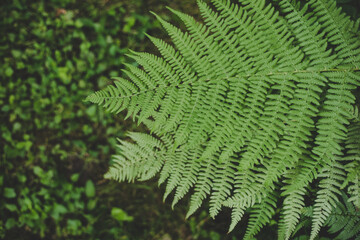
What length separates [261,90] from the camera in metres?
1.72

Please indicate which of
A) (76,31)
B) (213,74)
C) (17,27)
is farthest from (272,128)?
(17,27)

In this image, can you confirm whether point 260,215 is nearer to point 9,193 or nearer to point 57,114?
point 57,114

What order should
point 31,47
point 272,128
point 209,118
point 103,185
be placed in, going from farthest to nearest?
point 31,47 → point 103,185 → point 209,118 → point 272,128

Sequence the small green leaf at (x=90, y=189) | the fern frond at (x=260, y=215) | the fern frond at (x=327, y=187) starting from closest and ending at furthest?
the fern frond at (x=327, y=187) → the fern frond at (x=260, y=215) → the small green leaf at (x=90, y=189)

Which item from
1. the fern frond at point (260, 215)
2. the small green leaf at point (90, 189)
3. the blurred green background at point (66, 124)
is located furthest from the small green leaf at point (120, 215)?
the fern frond at point (260, 215)

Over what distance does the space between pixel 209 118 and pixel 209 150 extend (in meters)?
0.22

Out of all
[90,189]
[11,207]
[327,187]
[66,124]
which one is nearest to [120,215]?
[90,189]

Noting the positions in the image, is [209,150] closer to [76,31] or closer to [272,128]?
[272,128]

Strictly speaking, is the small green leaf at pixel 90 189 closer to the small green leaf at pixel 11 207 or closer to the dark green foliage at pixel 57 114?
the dark green foliage at pixel 57 114

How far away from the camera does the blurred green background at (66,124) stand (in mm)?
3474

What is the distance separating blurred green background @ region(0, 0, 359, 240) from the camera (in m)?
3.47

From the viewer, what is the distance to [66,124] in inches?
148

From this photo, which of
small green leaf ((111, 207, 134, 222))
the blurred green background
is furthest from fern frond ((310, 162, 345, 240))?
small green leaf ((111, 207, 134, 222))

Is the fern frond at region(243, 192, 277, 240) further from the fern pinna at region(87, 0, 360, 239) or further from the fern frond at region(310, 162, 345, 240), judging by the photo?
the fern frond at region(310, 162, 345, 240)
